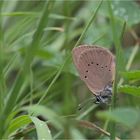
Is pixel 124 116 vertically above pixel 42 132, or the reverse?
pixel 124 116

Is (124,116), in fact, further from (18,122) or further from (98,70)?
(98,70)

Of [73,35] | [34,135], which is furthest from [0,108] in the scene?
[73,35]

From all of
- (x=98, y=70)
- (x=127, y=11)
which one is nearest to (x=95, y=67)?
(x=98, y=70)

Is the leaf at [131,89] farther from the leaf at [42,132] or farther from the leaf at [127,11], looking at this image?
the leaf at [127,11]

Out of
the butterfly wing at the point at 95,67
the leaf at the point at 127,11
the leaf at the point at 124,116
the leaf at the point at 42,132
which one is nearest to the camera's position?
the leaf at the point at 124,116

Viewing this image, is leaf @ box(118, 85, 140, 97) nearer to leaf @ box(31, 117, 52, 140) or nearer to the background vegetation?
the background vegetation

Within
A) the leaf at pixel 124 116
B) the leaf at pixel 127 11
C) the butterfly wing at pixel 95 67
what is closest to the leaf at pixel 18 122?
the butterfly wing at pixel 95 67
